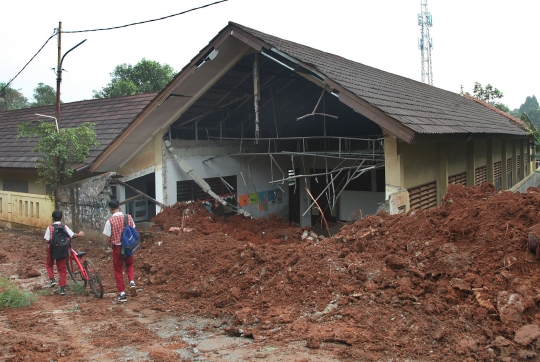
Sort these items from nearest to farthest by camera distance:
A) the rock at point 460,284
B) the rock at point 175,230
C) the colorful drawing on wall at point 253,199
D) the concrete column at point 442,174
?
the rock at point 460,284
the rock at point 175,230
the concrete column at point 442,174
the colorful drawing on wall at point 253,199

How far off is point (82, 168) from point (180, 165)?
2.52 metres

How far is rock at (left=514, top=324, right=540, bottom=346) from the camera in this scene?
13.4 feet

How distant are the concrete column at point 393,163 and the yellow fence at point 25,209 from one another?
9052 millimetres

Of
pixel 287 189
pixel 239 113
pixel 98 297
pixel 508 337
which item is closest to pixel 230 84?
pixel 239 113

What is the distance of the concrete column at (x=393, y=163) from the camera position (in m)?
9.16

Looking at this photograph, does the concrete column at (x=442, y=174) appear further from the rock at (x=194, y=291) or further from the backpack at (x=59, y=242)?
the backpack at (x=59, y=242)

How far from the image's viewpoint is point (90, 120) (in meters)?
15.1

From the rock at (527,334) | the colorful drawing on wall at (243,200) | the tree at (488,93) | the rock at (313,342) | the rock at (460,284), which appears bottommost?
the rock at (313,342)

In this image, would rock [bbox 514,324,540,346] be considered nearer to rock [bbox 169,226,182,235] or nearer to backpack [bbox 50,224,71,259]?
backpack [bbox 50,224,71,259]

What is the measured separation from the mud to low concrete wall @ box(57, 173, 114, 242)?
10.8 ft

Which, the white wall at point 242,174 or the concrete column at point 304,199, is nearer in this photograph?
the white wall at point 242,174

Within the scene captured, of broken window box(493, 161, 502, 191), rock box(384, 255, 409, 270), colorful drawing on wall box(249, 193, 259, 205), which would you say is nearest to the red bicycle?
rock box(384, 255, 409, 270)

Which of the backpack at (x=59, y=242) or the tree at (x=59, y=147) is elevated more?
the tree at (x=59, y=147)

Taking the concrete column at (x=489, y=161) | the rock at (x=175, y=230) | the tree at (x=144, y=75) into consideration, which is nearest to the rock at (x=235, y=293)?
the rock at (x=175, y=230)
